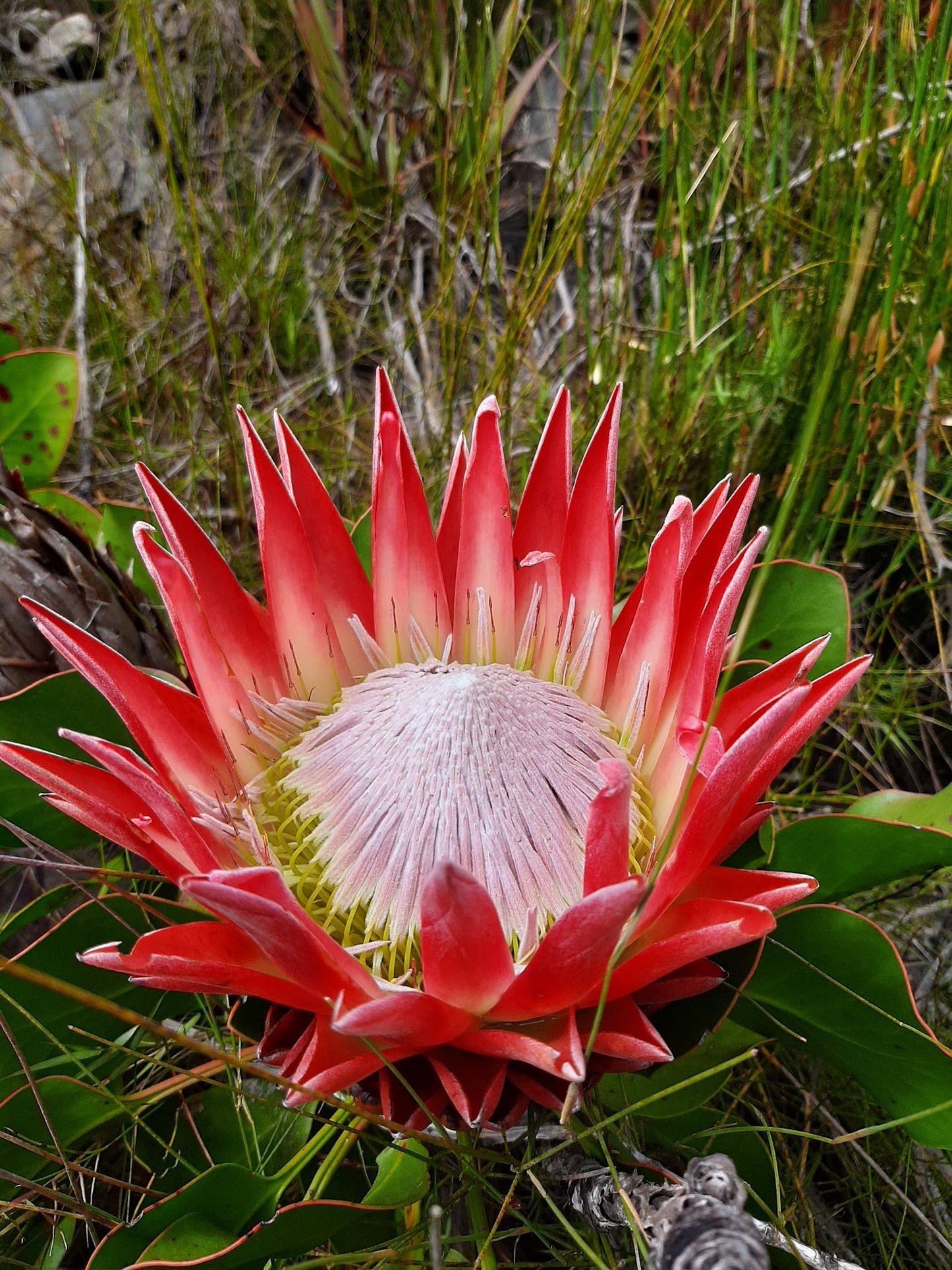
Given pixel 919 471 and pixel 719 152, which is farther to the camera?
pixel 719 152

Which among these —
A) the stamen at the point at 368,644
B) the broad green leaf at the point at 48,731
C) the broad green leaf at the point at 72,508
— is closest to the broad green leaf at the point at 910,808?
the stamen at the point at 368,644

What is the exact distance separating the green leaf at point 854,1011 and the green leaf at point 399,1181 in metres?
0.38

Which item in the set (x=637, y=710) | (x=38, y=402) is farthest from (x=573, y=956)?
(x=38, y=402)

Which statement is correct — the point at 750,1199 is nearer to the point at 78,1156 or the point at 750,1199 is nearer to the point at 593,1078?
the point at 593,1078

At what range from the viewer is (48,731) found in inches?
49.0

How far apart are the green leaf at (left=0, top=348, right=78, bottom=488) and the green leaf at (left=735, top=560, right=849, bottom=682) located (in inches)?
48.2

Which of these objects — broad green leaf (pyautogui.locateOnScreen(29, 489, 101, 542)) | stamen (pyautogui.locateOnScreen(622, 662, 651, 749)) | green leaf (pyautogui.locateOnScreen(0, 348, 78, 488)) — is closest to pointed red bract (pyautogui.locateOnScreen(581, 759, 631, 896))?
stamen (pyautogui.locateOnScreen(622, 662, 651, 749))

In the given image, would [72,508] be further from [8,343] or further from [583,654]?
[583,654]

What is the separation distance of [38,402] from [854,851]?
1518 mm

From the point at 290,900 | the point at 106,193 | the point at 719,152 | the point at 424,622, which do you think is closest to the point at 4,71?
the point at 106,193

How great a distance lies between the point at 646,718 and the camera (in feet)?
3.72

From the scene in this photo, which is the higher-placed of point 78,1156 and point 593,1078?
point 593,1078

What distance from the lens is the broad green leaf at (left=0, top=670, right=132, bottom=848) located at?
1222mm

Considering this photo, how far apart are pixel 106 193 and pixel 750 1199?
9.45 feet
